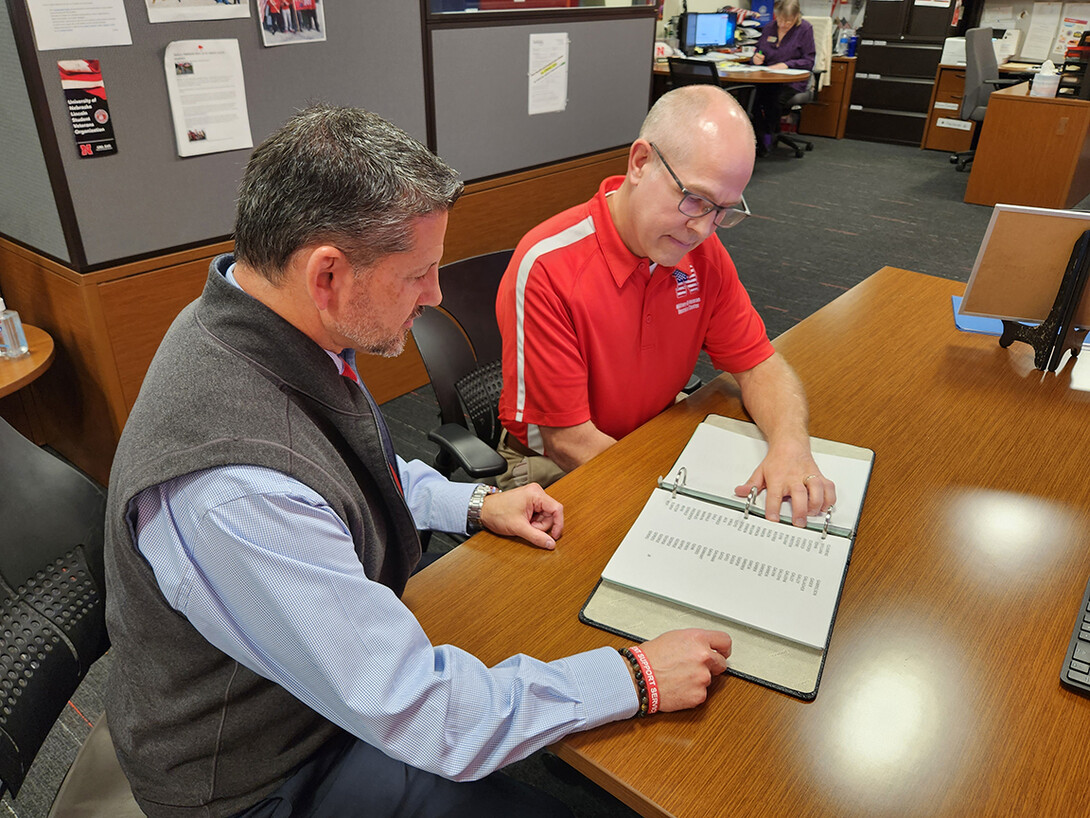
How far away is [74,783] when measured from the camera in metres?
1.05

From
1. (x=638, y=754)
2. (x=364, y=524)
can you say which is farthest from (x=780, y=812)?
(x=364, y=524)

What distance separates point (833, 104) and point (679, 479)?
702cm

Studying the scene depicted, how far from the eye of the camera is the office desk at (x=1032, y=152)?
4.85 m

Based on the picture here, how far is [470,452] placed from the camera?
1.48 m

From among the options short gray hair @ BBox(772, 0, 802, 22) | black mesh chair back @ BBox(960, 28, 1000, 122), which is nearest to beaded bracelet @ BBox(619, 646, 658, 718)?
black mesh chair back @ BBox(960, 28, 1000, 122)

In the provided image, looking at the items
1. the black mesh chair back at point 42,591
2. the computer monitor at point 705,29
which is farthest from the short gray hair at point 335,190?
the computer monitor at point 705,29

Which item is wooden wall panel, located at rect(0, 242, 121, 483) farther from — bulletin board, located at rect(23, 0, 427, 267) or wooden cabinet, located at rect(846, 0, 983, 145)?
wooden cabinet, located at rect(846, 0, 983, 145)

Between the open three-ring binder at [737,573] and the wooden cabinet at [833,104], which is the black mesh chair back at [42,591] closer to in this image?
the open three-ring binder at [737,573]

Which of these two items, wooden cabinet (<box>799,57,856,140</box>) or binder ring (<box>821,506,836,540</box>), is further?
wooden cabinet (<box>799,57,856,140</box>)

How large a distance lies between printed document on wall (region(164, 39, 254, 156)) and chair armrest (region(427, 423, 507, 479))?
3.67ft

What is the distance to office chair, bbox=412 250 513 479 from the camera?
1578 mm

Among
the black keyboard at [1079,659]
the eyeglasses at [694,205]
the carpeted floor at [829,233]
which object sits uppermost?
the eyeglasses at [694,205]

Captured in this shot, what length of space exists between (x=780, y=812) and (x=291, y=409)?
0.64 meters

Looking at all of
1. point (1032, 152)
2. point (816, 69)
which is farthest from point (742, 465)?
point (816, 69)
